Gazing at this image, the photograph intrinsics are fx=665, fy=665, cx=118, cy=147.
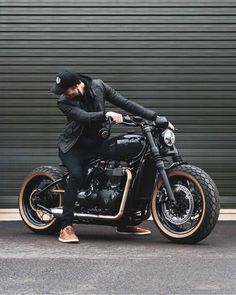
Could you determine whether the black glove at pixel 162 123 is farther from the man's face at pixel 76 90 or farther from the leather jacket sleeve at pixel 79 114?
the man's face at pixel 76 90

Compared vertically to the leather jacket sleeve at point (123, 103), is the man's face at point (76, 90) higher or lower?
higher

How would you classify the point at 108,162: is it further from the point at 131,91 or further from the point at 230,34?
the point at 230,34

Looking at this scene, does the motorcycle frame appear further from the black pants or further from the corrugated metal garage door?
the corrugated metal garage door

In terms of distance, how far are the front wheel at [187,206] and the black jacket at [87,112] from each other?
73 centimetres

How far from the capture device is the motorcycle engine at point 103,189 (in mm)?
6504

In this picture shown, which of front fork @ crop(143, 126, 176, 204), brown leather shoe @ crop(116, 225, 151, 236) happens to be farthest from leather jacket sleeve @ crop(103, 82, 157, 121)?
brown leather shoe @ crop(116, 225, 151, 236)

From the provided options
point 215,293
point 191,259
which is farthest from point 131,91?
point 215,293

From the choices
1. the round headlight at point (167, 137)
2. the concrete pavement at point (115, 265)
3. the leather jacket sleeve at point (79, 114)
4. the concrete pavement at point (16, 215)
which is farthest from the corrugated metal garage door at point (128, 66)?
the round headlight at point (167, 137)

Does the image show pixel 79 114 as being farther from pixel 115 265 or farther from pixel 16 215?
pixel 16 215

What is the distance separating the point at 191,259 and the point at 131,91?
12.6 feet

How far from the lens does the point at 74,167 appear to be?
655 centimetres

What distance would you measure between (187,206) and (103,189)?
92 cm

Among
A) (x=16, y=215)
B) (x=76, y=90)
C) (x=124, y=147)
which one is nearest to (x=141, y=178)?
(x=124, y=147)

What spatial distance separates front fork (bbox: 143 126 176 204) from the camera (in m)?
6.19
